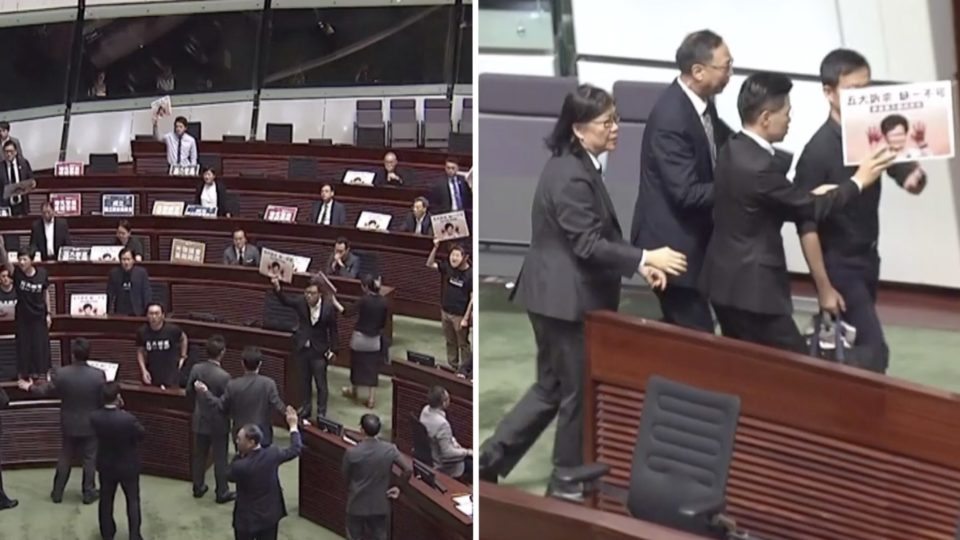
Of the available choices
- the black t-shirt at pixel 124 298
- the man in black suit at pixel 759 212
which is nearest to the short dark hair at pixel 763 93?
the man in black suit at pixel 759 212

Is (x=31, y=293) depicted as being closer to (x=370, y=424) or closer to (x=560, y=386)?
(x=370, y=424)

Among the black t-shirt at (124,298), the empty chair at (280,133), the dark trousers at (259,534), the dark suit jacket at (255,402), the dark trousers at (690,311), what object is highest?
the empty chair at (280,133)

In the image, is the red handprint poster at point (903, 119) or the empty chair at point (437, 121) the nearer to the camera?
the red handprint poster at point (903, 119)

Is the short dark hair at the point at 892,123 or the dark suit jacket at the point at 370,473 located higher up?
the short dark hair at the point at 892,123

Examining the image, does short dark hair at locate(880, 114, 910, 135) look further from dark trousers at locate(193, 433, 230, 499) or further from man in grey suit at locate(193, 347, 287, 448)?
dark trousers at locate(193, 433, 230, 499)

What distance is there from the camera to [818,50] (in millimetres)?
2916

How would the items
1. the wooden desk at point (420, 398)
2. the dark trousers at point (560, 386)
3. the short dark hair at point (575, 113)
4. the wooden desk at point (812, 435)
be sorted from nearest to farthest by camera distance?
the wooden desk at point (812, 435) → the short dark hair at point (575, 113) → the dark trousers at point (560, 386) → the wooden desk at point (420, 398)

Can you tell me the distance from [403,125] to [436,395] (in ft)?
2.84

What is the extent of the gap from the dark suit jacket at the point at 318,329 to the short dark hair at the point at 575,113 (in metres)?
0.91

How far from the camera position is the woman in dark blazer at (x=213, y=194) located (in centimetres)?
353

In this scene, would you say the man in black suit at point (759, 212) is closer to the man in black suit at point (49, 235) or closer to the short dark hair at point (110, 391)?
the short dark hair at point (110, 391)

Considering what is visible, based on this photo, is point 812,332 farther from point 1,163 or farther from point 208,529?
point 1,163

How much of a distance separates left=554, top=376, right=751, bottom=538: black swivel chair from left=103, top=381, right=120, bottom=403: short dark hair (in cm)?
149

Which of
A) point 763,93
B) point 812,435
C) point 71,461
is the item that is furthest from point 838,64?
point 71,461
